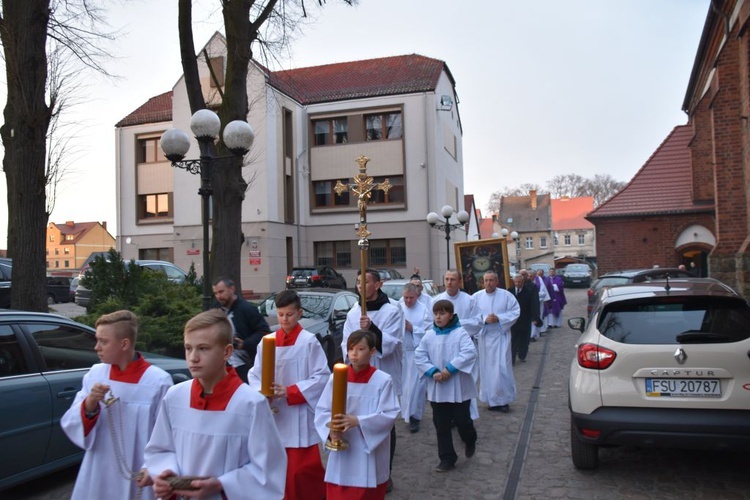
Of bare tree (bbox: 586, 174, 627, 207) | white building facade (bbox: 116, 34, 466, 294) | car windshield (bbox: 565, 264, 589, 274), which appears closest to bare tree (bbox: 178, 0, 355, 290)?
white building facade (bbox: 116, 34, 466, 294)

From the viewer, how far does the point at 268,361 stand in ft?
11.2

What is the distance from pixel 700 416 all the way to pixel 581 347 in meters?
1.00

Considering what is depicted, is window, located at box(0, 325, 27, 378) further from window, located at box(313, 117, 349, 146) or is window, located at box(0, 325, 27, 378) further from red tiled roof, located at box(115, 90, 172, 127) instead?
red tiled roof, located at box(115, 90, 172, 127)

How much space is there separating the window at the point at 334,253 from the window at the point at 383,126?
19.9 ft

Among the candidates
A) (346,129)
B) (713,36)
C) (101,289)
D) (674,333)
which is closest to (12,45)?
(101,289)

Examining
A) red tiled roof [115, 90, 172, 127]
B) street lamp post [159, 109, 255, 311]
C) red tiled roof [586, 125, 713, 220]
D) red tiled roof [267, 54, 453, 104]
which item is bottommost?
Result: street lamp post [159, 109, 255, 311]

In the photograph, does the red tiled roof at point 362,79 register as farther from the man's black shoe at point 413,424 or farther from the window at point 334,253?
the man's black shoe at point 413,424

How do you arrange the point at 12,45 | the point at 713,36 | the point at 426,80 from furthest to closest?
the point at 426,80, the point at 713,36, the point at 12,45

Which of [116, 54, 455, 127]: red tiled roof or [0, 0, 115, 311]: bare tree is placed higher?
[116, 54, 455, 127]: red tiled roof

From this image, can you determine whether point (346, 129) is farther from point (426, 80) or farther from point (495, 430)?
point (495, 430)

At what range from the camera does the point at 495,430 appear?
7195mm

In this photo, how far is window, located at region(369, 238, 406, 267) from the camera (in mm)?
33438

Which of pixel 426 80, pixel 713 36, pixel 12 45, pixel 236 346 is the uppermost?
pixel 426 80

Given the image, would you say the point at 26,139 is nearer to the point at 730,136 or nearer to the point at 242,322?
the point at 242,322
